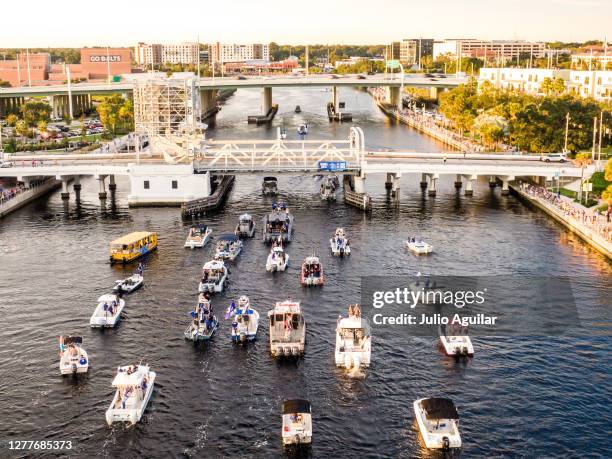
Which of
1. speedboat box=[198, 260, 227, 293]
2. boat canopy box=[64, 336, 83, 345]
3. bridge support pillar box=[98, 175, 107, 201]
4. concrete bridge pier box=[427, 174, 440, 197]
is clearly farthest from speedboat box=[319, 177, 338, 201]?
boat canopy box=[64, 336, 83, 345]

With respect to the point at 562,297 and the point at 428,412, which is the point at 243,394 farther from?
the point at 562,297

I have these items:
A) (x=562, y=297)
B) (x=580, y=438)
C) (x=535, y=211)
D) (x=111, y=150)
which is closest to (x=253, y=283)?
(x=562, y=297)

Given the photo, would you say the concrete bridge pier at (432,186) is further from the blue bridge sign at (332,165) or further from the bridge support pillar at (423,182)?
the blue bridge sign at (332,165)

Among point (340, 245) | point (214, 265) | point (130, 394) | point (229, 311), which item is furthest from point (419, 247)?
point (130, 394)

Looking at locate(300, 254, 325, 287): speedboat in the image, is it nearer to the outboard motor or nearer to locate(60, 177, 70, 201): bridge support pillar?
the outboard motor

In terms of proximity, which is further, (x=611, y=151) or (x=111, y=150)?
(x=111, y=150)

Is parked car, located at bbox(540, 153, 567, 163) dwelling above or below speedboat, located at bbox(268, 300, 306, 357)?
above

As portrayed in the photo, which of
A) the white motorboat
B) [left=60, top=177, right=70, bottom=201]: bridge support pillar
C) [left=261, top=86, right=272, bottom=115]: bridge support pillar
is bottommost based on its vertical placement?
the white motorboat
